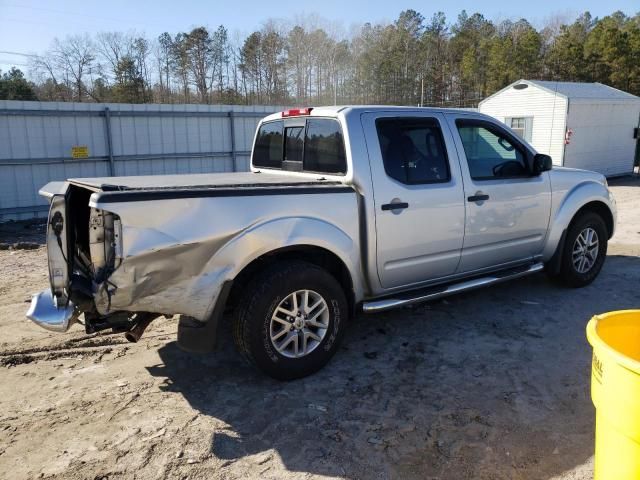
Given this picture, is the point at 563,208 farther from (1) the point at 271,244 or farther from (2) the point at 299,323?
(1) the point at 271,244

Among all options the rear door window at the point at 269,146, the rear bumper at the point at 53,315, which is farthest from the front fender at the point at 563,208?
the rear bumper at the point at 53,315

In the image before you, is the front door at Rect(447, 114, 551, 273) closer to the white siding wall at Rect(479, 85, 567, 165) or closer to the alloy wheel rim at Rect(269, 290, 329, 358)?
the alloy wheel rim at Rect(269, 290, 329, 358)

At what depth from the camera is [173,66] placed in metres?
42.1

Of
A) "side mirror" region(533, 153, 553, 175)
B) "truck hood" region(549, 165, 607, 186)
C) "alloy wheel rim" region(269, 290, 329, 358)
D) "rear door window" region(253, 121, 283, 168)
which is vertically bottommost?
"alloy wheel rim" region(269, 290, 329, 358)

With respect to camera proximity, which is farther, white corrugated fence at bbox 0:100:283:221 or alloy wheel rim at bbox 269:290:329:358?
white corrugated fence at bbox 0:100:283:221

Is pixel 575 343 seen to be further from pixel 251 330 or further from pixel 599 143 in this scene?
pixel 599 143

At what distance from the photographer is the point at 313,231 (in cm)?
361

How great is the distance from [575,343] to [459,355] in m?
1.04

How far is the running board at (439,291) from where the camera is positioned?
4008 millimetres

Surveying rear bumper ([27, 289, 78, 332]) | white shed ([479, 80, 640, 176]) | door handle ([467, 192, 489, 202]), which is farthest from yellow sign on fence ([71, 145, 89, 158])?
white shed ([479, 80, 640, 176])

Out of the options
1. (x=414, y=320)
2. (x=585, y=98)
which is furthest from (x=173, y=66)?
(x=414, y=320)

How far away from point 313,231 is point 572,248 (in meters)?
3.32

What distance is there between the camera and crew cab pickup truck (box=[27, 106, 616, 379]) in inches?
122

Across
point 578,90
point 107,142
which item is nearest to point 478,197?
point 107,142
